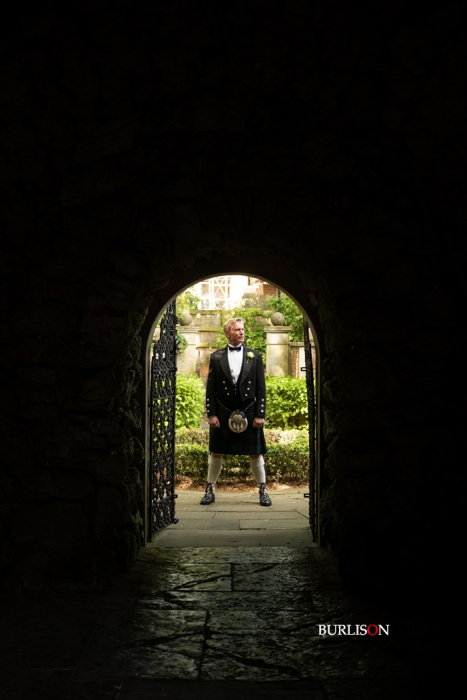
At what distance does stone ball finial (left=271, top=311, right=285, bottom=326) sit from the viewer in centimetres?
1207

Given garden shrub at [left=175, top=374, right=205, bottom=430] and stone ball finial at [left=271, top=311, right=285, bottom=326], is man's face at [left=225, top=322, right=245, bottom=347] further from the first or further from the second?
stone ball finial at [left=271, top=311, right=285, bottom=326]

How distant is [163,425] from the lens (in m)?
5.23

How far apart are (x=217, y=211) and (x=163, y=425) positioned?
7.08ft

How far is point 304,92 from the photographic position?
373 cm

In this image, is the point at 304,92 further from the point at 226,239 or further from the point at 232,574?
the point at 232,574

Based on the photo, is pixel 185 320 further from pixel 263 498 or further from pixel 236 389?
pixel 263 498

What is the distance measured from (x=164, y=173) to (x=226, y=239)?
592 millimetres

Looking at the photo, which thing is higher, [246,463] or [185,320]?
[185,320]

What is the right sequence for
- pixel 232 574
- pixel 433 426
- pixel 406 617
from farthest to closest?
pixel 232 574 < pixel 433 426 < pixel 406 617

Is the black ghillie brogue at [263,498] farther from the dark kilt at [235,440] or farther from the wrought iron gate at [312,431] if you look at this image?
the wrought iron gate at [312,431]

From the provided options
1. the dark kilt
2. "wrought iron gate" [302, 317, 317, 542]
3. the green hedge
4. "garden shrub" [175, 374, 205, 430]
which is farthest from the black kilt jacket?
"garden shrub" [175, 374, 205, 430]

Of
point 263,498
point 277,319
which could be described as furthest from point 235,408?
point 277,319

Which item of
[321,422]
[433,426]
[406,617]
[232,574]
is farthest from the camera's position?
[321,422]

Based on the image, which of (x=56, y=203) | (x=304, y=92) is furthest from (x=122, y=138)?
(x=304, y=92)
